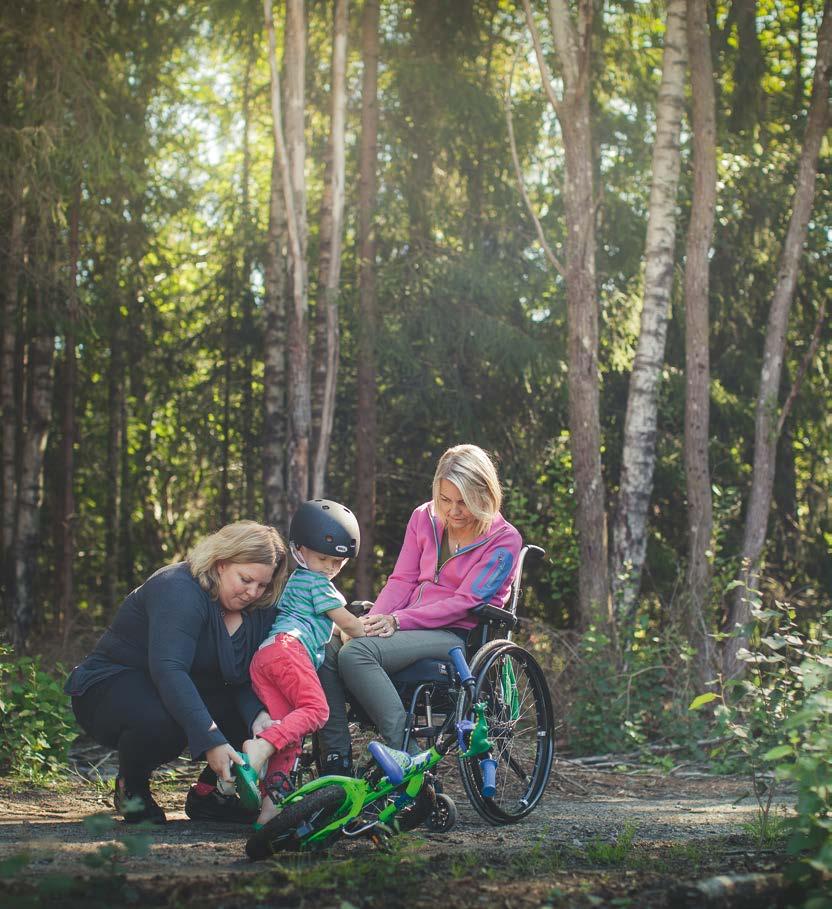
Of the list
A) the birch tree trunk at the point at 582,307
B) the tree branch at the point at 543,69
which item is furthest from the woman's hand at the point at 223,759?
the tree branch at the point at 543,69

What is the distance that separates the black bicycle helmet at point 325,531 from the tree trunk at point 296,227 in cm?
477

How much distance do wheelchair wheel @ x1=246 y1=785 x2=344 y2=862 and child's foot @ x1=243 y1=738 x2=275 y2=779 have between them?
0.75 ft

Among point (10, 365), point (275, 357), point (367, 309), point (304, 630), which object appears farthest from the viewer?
point (275, 357)

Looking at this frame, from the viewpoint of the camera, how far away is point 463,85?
10.4 meters

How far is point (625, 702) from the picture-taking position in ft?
21.9

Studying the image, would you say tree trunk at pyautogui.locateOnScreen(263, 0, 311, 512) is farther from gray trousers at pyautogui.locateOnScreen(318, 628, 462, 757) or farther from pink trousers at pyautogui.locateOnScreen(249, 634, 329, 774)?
pink trousers at pyautogui.locateOnScreen(249, 634, 329, 774)

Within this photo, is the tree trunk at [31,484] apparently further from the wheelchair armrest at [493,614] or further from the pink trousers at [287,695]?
the wheelchair armrest at [493,614]

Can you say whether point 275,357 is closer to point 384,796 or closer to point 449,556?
point 449,556

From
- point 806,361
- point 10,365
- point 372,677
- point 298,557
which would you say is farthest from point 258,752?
point 806,361

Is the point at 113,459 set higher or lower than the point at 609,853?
higher

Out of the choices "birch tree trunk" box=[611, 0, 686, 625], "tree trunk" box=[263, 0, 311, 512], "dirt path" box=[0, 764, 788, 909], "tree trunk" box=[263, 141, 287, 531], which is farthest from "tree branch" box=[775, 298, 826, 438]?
"dirt path" box=[0, 764, 788, 909]

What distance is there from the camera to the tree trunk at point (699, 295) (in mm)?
8469

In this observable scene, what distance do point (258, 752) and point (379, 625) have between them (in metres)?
0.71

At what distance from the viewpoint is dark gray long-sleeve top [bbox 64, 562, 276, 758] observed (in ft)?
11.9
